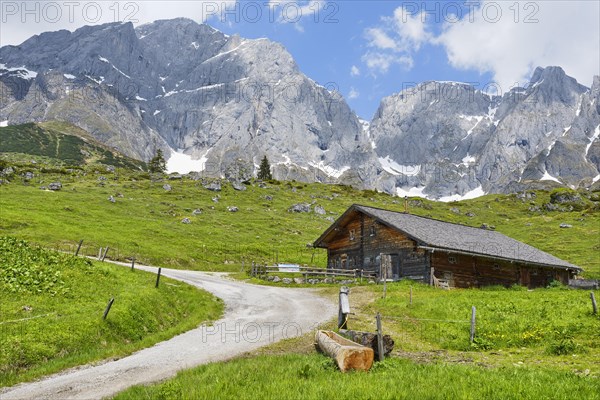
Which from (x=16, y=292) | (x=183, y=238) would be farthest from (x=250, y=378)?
(x=183, y=238)

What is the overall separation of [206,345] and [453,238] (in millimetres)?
34541

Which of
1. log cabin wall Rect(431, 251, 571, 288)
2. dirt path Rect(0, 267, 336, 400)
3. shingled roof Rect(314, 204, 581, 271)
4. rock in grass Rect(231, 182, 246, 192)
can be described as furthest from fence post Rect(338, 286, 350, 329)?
rock in grass Rect(231, 182, 246, 192)

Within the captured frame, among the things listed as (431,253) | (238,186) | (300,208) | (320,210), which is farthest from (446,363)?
(238,186)

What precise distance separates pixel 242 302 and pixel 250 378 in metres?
21.2

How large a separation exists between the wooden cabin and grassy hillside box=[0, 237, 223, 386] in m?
21.1

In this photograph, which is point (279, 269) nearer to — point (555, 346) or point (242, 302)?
point (242, 302)

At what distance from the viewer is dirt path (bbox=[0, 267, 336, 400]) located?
13375mm

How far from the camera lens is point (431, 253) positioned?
4288 cm

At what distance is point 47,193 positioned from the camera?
265 feet

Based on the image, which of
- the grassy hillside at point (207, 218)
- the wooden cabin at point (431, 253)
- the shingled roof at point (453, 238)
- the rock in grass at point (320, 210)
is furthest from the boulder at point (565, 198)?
the shingled roof at point (453, 238)

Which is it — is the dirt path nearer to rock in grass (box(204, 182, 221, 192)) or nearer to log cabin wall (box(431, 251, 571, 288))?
log cabin wall (box(431, 251, 571, 288))

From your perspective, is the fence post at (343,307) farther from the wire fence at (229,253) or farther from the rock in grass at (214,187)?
the rock in grass at (214,187)

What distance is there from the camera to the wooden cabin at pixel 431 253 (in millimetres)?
43750

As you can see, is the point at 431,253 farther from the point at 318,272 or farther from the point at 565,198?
the point at 565,198
